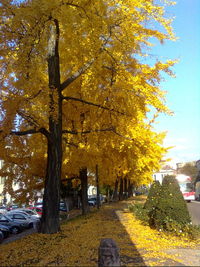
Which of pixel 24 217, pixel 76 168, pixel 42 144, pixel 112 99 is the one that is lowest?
pixel 24 217

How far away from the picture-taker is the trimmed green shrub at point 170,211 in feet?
31.1

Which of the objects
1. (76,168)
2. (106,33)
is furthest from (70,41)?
(76,168)

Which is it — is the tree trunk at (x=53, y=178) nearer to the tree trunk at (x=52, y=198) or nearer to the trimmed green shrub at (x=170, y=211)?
the tree trunk at (x=52, y=198)

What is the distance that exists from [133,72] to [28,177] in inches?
358

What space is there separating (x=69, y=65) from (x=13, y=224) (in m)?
13.7

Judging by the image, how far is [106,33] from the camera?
923 cm

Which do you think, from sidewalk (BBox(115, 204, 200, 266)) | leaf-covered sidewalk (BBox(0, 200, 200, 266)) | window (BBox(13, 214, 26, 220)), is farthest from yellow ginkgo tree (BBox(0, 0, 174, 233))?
window (BBox(13, 214, 26, 220))

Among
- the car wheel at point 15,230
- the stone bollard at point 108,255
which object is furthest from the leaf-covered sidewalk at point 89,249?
the car wheel at point 15,230

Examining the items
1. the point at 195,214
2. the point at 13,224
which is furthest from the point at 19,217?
the point at 195,214

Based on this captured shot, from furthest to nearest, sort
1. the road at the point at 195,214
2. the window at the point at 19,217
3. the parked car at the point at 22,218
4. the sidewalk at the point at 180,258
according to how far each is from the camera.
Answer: the window at the point at 19,217
the parked car at the point at 22,218
the road at the point at 195,214
the sidewalk at the point at 180,258

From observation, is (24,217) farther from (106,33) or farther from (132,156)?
(106,33)

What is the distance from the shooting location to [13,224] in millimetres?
20484

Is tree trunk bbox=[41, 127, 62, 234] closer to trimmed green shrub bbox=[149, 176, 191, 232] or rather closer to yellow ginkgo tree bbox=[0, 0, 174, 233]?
yellow ginkgo tree bbox=[0, 0, 174, 233]

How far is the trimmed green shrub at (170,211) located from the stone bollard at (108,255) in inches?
194
